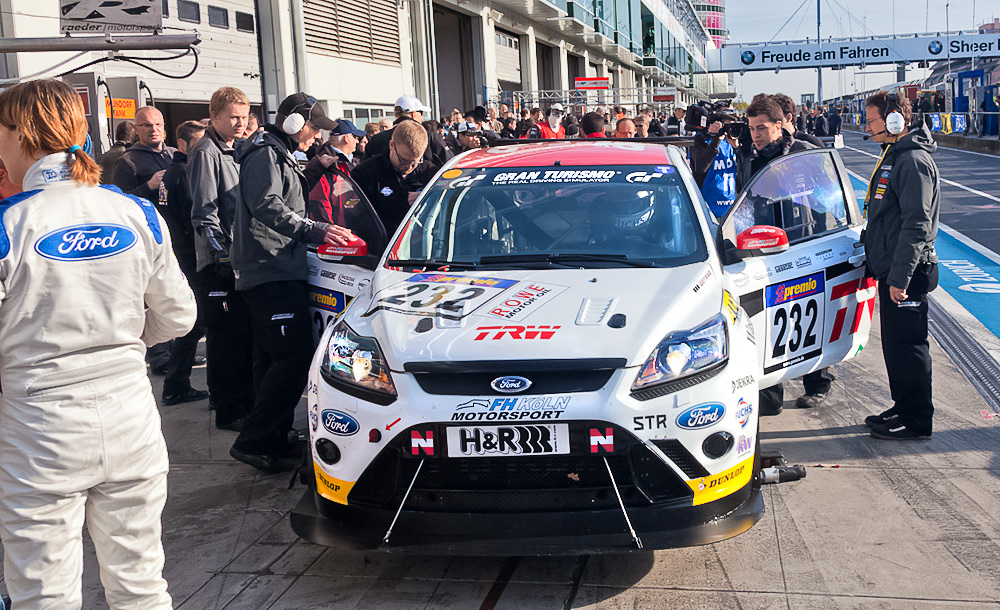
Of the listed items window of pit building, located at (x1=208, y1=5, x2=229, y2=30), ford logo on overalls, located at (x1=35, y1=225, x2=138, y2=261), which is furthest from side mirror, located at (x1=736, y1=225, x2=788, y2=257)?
window of pit building, located at (x1=208, y1=5, x2=229, y2=30)

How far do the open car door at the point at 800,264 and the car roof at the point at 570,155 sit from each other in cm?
56

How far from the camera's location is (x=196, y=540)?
4199mm

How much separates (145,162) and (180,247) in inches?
35.7

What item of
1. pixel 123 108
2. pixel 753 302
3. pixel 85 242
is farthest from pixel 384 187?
pixel 123 108

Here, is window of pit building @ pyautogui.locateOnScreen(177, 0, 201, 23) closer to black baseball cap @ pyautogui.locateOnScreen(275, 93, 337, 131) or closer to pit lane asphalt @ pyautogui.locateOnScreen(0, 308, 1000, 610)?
black baseball cap @ pyautogui.locateOnScreen(275, 93, 337, 131)

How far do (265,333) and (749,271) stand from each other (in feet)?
8.42

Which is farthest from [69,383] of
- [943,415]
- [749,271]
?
[943,415]

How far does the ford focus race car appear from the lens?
327 centimetres

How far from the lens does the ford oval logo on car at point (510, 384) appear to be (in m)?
3.31

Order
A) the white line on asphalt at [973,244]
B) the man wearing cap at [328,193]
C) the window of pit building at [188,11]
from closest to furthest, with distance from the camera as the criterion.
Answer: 1. the man wearing cap at [328,193]
2. the white line on asphalt at [973,244]
3. the window of pit building at [188,11]

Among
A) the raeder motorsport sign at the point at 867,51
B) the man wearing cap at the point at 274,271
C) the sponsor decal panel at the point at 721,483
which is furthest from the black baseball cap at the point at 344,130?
the raeder motorsport sign at the point at 867,51

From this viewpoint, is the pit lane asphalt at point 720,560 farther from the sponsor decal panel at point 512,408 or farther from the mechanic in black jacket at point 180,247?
the mechanic in black jacket at point 180,247

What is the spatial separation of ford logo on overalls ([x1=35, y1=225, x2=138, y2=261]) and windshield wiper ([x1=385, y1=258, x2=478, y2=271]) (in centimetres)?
179

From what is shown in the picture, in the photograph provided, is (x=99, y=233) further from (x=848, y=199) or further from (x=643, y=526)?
(x=848, y=199)
